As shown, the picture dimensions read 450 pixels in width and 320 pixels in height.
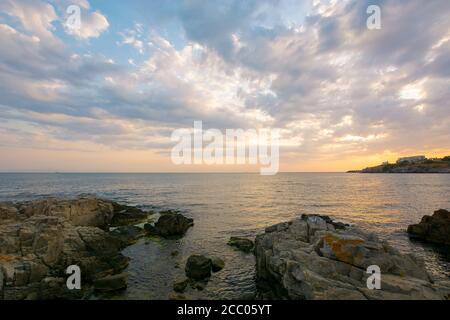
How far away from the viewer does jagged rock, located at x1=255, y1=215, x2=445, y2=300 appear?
34.9 feet

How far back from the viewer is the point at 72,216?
3134cm

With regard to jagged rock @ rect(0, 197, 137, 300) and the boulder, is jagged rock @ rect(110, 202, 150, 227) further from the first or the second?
the boulder

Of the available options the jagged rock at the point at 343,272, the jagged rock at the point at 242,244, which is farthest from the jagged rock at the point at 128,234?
the jagged rock at the point at 343,272

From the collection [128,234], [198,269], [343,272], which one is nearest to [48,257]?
[198,269]

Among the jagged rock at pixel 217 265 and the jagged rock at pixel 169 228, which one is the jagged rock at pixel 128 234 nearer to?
the jagged rock at pixel 169 228

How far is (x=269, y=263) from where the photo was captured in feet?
52.7

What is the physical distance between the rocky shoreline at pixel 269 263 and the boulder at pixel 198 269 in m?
0.07

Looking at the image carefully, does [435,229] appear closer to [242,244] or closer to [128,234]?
[242,244]

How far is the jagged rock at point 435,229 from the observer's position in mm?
28172

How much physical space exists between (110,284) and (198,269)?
6.20 meters

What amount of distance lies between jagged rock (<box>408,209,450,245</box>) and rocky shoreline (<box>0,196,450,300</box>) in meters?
0.09
